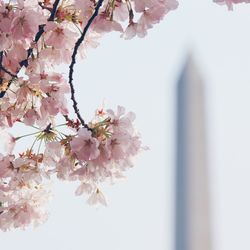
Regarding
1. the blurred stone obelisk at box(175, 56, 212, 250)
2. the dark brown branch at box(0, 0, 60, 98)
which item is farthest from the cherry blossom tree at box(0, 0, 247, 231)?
the blurred stone obelisk at box(175, 56, 212, 250)

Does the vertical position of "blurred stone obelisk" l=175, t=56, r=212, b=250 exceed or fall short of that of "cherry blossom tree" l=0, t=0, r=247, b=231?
it exceeds it

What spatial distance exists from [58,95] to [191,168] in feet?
86.1

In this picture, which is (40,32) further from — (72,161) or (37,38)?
(72,161)

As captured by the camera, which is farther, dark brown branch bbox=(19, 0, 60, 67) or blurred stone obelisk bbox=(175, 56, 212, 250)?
blurred stone obelisk bbox=(175, 56, 212, 250)

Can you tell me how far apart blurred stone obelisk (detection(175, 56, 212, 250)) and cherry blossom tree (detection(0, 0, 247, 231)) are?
24.9 metres

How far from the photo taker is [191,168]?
27.7 meters

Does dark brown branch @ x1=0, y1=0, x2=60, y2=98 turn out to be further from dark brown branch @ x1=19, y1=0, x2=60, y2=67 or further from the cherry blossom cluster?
the cherry blossom cluster

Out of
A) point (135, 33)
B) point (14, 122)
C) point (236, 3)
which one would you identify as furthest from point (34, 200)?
point (236, 3)

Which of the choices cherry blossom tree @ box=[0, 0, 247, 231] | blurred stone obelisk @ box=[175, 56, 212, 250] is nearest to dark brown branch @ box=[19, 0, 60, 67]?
cherry blossom tree @ box=[0, 0, 247, 231]

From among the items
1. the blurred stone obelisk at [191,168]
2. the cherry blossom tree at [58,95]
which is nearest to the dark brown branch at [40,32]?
the cherry blossom tree at [58,95]

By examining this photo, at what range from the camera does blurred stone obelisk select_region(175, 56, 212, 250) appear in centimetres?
2648

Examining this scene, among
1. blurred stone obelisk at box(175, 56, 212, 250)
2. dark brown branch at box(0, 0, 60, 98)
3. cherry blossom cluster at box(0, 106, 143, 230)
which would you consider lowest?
cherry blossom cluster at box(0, 106, 143, 230)

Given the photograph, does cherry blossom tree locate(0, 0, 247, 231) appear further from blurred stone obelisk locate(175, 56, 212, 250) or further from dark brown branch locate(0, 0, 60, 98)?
blurred stone obelisk locate(175, 56, 212, 250)

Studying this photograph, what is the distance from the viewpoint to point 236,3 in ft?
5.35
